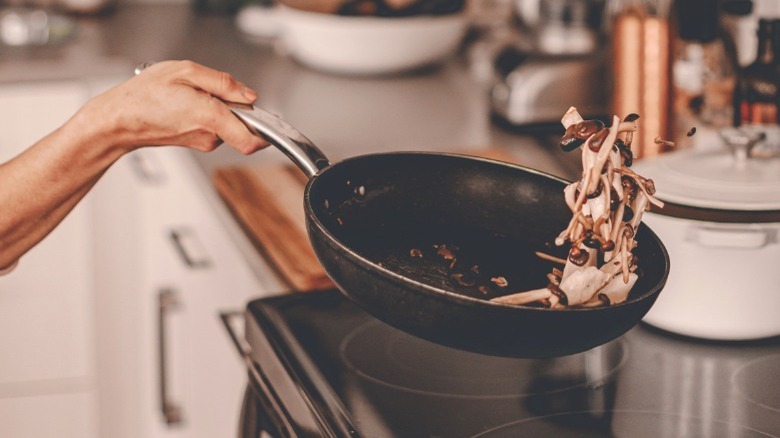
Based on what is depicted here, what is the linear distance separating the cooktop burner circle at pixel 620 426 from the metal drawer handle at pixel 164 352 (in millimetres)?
945

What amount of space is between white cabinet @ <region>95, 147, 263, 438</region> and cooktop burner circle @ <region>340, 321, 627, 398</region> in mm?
363

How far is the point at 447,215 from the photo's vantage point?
3.17 feet

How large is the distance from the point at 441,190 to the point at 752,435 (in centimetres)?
34

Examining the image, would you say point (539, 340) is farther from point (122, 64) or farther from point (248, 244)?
point (122, 64)

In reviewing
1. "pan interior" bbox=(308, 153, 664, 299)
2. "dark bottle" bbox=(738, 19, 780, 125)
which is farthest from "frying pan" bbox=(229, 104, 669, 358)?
"dark bottle" bbox=(738, 19, 780, 125)

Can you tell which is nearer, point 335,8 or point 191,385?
point 191,385

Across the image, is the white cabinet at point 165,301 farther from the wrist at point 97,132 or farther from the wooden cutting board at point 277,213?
the wrist at point 97,132

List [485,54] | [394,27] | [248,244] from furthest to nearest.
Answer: [485,54]
[394,27]
[248,244]

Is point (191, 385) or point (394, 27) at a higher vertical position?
point (394, 27)

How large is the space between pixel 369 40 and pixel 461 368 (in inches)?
43.1

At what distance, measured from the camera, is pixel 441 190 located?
3.19 feet

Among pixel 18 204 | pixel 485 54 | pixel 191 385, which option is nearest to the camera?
pixel 18 204

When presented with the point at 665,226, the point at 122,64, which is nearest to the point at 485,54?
the point at 122,64

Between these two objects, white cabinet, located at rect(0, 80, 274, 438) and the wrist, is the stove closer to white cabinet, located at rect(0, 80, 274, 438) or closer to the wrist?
the wrist
